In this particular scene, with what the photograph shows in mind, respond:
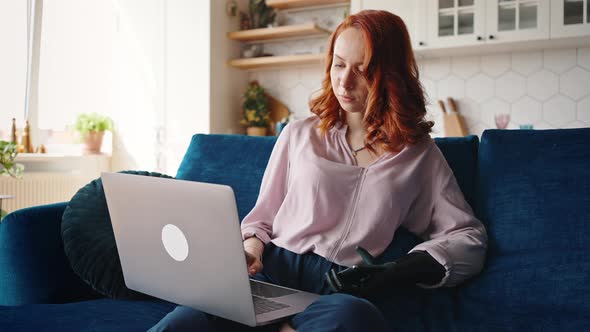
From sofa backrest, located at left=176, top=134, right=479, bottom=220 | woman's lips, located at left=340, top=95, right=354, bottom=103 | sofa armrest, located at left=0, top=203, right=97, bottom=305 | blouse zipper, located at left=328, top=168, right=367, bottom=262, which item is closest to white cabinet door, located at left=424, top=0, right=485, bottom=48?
sofa backrest, located at left=176, top=134, right=479, bottom=220

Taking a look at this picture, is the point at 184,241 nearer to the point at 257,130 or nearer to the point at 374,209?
the point at 374,209

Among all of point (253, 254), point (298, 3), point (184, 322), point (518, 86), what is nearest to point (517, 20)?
point (518, 86)

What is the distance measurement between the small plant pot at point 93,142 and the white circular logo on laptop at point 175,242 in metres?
3.24

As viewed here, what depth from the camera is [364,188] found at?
4.40ft

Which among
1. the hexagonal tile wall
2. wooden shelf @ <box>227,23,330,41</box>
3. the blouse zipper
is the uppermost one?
wooden shelf @ <box>227,23,330,41</box>

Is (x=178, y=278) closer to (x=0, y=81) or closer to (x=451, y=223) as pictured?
(x=451, y=223)

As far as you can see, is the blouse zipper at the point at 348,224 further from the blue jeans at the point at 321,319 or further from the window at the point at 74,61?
the window at the point at 74,61

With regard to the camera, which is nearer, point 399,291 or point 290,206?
point 399,291

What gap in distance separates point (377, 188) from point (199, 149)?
2.60 ft

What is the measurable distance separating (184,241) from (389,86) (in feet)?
2.27

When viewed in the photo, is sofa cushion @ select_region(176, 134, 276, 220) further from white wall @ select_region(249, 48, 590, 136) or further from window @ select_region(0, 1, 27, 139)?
window @ select_region(0, 1, 27, 139)

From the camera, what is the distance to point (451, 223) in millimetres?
1316

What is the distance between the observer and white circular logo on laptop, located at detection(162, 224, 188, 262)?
103 centimetres

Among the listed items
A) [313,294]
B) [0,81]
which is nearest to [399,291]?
[313,294]
